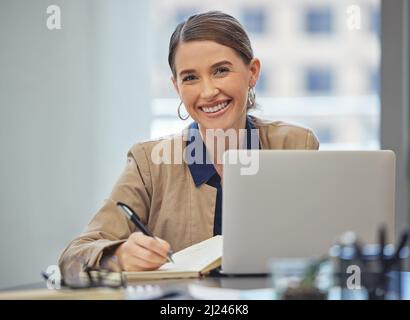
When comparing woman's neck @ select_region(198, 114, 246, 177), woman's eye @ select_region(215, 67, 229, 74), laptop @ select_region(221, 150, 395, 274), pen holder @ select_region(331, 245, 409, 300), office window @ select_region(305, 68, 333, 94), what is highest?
office window @ select_region(305, 68, 333, 94)

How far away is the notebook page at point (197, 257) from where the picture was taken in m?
1.55

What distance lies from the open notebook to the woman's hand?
0.07 feet

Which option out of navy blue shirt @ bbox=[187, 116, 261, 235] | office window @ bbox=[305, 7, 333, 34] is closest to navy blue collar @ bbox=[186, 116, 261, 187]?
navy blue shirt @ bbox=[187, 116, 261, 235]

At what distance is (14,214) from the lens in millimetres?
2969

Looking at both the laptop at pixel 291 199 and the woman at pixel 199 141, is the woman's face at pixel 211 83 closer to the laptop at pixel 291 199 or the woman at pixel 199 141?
the woman at pixel 199 141

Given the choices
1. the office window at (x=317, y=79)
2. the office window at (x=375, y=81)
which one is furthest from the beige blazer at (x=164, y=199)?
the office window at (x=317, y=79)

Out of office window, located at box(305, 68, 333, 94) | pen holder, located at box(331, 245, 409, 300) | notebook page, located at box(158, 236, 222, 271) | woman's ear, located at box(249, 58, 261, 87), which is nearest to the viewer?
pen holder, located at box(331, 245, 409, 300)

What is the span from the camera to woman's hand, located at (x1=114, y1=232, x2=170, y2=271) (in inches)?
61.2

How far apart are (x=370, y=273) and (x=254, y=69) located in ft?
3.47

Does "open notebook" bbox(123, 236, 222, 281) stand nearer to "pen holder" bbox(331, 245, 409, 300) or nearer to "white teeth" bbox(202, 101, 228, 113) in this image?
"pen holder" bbox(331, 245, 409, 300)
